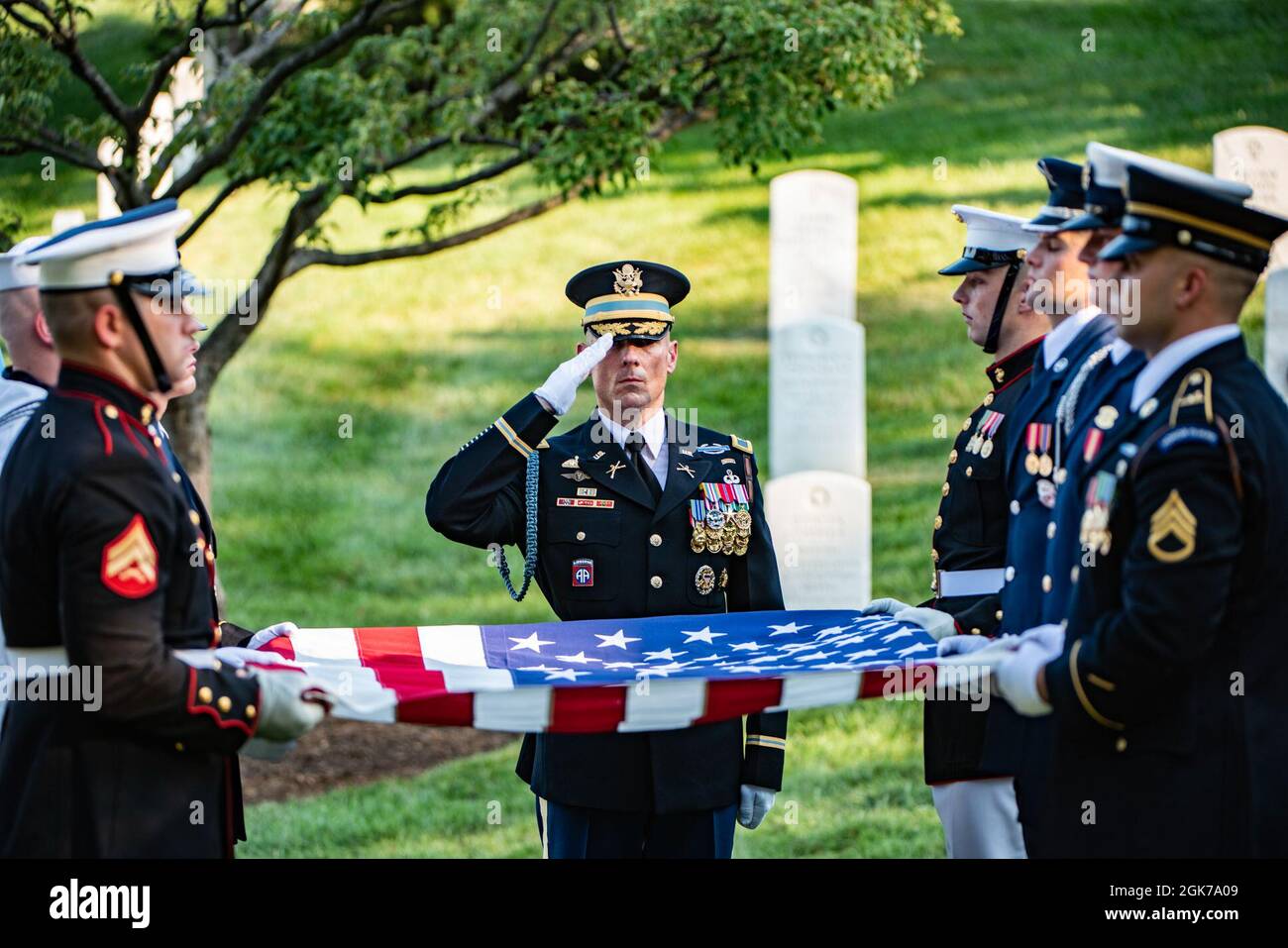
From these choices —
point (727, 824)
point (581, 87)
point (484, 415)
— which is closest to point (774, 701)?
point (727, 824)

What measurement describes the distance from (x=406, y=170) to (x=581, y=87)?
11127 millimetres

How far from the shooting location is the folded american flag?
3.87 m

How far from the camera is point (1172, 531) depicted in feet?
10.7

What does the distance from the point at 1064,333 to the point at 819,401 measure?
526 centimetres

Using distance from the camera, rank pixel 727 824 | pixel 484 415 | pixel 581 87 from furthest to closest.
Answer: pixel 484 415 → pixel 581 87 → pixel 727 824

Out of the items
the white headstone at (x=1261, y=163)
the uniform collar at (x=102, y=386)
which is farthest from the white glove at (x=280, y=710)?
the white headstone at (x=1261, y=163)

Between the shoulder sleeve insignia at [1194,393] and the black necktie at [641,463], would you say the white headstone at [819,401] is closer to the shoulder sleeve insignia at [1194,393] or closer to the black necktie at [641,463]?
the black necktie at [641,463]

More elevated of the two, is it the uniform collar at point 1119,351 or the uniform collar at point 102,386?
the uniform collar at point 1119,351

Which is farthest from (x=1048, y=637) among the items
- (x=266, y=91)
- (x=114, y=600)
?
(x=266, y=91)

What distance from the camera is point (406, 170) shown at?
18.4 meters

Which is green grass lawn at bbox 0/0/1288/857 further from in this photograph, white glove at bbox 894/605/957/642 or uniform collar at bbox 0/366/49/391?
uniform collar at bbox 0/366/49/391

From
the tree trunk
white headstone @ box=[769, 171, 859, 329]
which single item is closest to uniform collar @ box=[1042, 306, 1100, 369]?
the tree trunk

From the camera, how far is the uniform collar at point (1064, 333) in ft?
13.9
